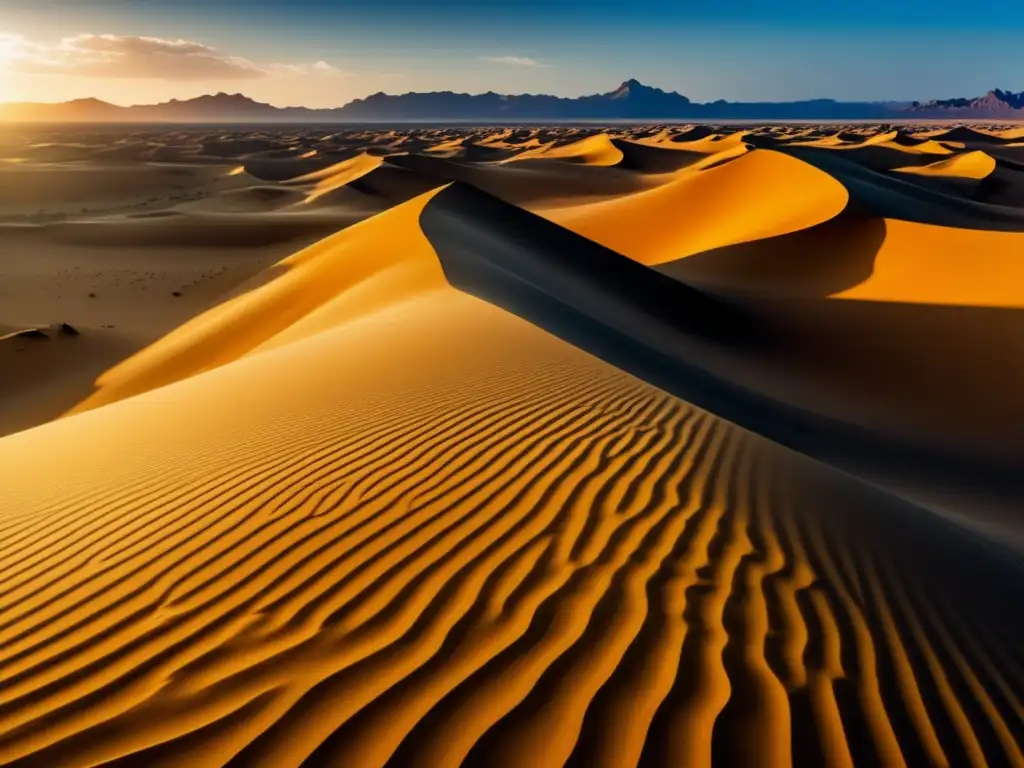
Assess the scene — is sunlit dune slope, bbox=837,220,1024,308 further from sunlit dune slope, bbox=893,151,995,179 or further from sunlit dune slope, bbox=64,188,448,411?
sunlit dune slope, bbox=893,151,995,179

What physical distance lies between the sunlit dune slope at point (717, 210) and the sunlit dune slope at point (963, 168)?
66.2 ft

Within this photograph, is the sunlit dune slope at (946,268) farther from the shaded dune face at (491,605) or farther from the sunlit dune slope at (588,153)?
the sunlit dune slope at (588,153)

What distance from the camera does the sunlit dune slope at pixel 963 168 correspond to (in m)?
43.3

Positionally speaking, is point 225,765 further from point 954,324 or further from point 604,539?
point 954,324

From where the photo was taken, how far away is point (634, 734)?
241 centimetres

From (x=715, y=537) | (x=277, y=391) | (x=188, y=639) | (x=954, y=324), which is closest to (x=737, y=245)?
(x=954, y=324)

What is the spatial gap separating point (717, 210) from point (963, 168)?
996 inches

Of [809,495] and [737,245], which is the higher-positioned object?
[809,495]

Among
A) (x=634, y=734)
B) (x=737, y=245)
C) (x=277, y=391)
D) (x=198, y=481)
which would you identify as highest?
(x=634, y=734)

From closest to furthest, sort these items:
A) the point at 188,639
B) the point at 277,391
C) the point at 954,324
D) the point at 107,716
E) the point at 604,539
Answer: the point at 107,716 < the point at 188,639 < the point at 604,539 < the point at 277,391 < the point at 954,324

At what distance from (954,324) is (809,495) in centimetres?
1060

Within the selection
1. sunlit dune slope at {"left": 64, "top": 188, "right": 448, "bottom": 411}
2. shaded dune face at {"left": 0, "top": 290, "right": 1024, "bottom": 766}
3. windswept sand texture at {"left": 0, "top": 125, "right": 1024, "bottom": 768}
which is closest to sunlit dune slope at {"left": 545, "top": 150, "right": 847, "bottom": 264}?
sunlit dune slope at {"left": 64, "top": 188, "right": 448, "bottom": 411}

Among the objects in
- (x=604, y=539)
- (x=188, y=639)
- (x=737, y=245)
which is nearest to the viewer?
(x=188, y=639)

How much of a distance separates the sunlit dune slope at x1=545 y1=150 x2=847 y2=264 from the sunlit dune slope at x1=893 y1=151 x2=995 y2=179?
20.2m
